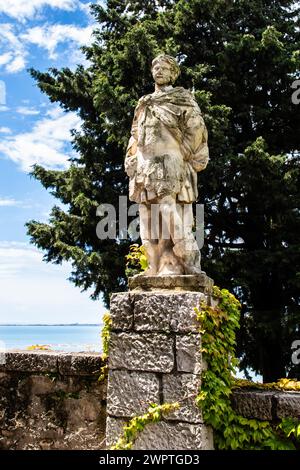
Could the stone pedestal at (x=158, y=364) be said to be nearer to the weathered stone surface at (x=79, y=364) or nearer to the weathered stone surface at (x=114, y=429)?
Answer: the weathered stone surface at (x=114, y=429)

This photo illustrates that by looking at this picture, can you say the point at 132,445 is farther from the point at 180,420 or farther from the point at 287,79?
the point at 287,79

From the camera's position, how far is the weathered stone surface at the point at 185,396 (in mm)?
3270

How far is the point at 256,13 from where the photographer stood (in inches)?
472

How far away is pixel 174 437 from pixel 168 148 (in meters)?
2.17

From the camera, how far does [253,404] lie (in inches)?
134

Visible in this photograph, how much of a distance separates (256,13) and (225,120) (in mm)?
4159

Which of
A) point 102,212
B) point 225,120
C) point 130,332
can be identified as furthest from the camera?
point 102,212

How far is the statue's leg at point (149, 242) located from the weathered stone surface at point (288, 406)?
1.30 meters

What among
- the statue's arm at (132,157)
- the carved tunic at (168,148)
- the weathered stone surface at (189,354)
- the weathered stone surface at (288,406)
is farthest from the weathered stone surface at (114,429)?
the statue's arm at (132,157)

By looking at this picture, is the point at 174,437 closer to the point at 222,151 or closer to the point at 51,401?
the point at 51,401

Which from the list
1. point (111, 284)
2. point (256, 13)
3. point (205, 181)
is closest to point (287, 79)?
point (256, 13)

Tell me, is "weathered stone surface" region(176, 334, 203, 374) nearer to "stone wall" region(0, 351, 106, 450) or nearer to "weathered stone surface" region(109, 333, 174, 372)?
"weathered stone surface" region(109, 333, 174, 372)

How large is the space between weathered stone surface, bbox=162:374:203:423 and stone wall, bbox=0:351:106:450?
0.95m

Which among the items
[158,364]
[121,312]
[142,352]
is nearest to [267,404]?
[158,364]
